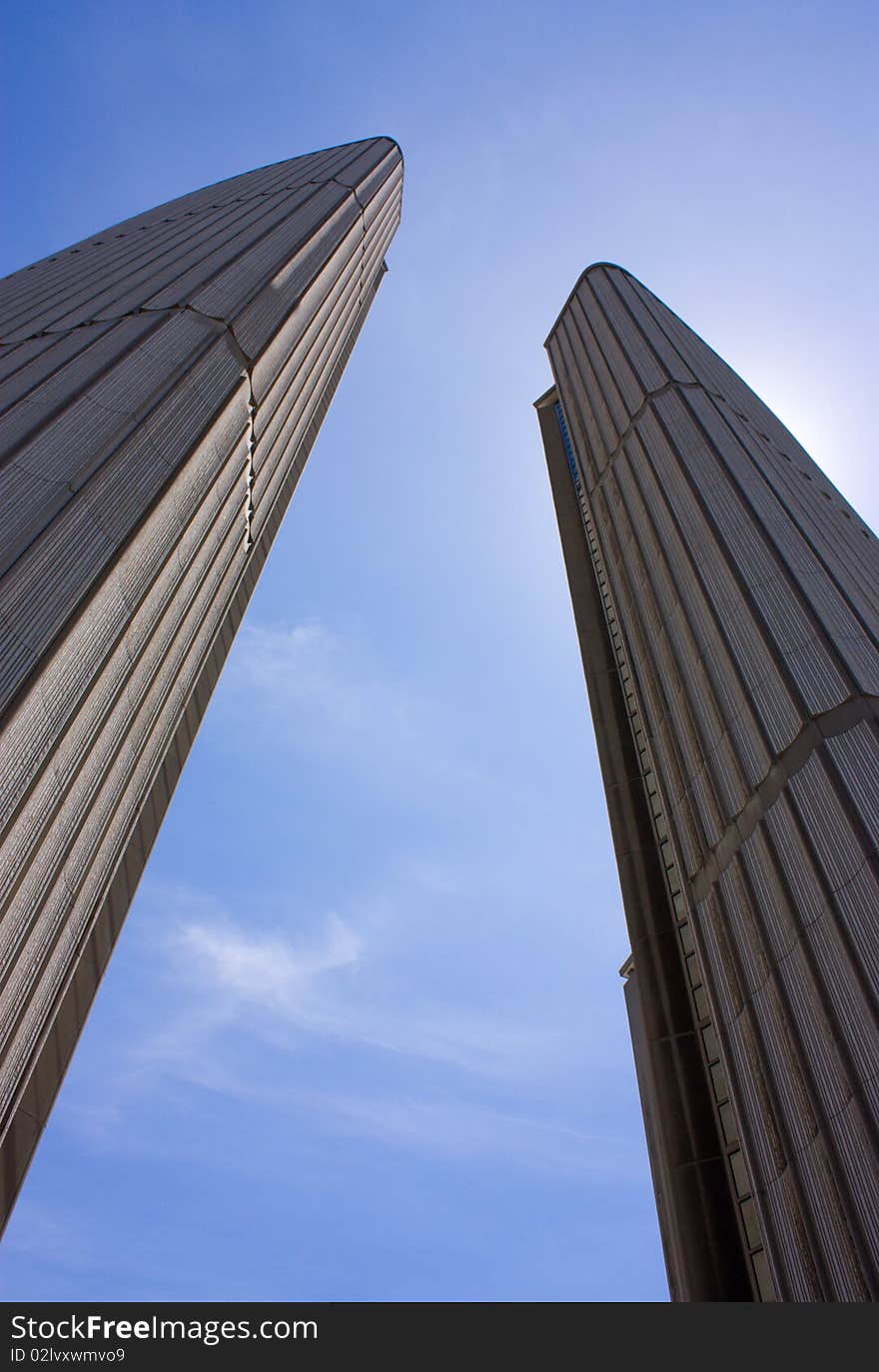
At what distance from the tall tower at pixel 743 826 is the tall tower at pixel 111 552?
1301cm

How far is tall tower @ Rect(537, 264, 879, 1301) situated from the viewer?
12438 mm

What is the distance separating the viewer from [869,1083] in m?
11.6

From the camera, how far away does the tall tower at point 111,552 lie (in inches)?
503

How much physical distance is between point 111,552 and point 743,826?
13745 mm

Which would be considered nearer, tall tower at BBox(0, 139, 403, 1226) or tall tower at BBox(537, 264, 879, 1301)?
tall tower at BBox(537, 264, 879, 1301)

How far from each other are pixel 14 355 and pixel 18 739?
13.9 meters

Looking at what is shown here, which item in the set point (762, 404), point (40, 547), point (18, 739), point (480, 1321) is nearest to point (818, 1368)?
point (480, 1321)

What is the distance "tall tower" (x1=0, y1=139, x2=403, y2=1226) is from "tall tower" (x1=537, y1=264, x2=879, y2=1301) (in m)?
13.0

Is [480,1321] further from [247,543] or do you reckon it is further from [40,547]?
[247,543]

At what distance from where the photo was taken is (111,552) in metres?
14.5

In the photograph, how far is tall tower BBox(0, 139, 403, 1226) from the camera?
1277cm

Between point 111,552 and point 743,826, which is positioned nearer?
point 111,552

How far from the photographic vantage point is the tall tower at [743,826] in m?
12.4

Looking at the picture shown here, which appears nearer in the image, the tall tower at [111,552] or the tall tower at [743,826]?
the tall tower at [743,826]
